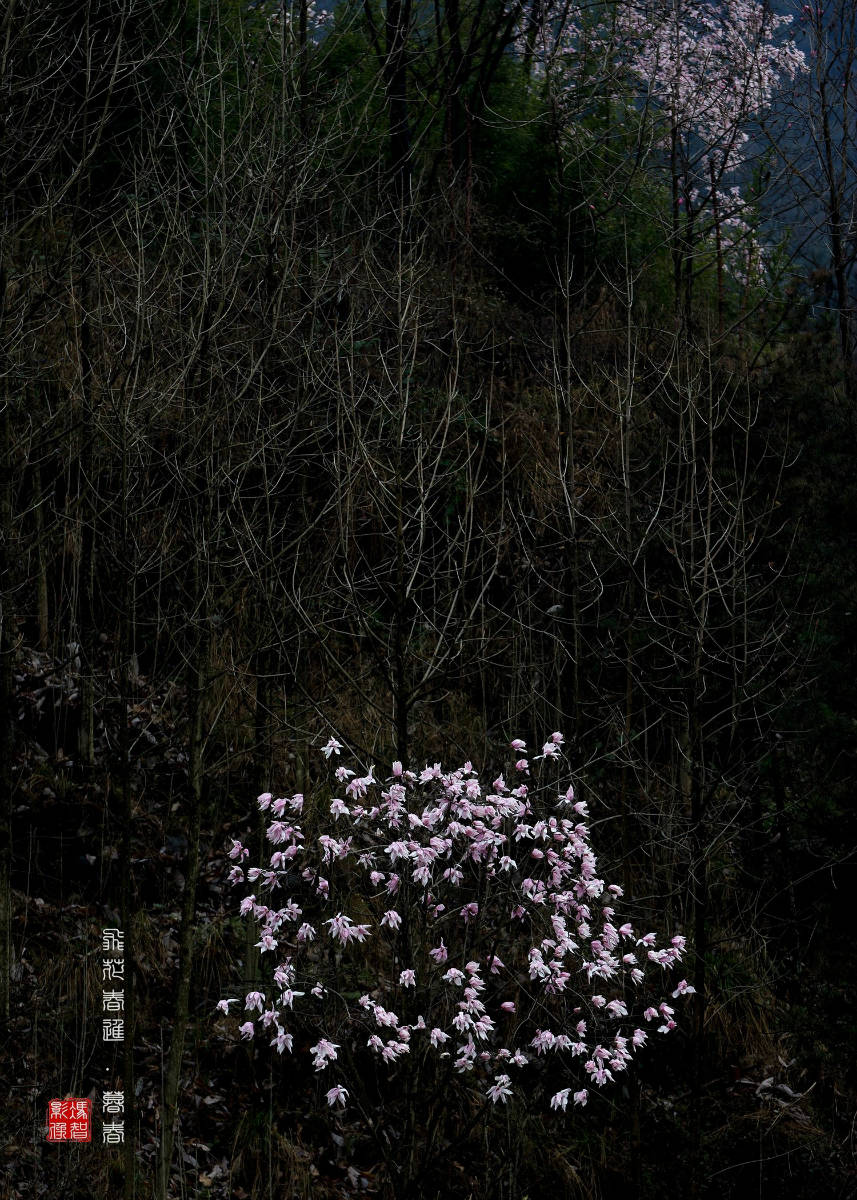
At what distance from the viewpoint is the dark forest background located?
21.2 ft

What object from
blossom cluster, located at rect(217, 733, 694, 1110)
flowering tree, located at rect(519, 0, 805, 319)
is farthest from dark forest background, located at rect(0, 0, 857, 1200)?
flowering tree, located at rect(519, 0, 805, 319)

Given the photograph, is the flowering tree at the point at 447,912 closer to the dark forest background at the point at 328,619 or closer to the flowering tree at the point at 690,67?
the dark forest background at the point at 328,619

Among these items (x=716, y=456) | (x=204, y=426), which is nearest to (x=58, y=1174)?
(x=204, y=426)

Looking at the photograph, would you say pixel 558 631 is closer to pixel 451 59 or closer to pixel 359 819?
pixel 359 819

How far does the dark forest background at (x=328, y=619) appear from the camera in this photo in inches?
255

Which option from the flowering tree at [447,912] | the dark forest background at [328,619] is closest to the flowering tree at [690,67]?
the dark forest background at [328,619]

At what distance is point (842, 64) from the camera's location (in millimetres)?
9500

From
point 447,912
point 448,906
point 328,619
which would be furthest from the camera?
point 328,619

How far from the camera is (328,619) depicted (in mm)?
8172

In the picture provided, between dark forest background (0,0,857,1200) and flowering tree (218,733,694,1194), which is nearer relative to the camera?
flowering tree (218,733,694,1194)

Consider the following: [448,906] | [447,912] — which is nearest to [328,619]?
[448,906]

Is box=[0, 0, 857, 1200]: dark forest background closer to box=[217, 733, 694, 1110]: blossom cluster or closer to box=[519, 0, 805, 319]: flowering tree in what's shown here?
box=[217, 733, 694, 1110]: blossom cluster

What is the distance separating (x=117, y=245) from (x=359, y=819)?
8.22m

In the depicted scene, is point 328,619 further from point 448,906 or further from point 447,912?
point 447,912
